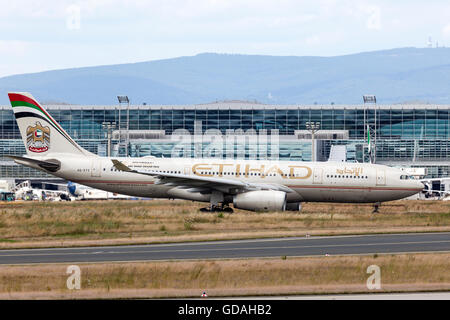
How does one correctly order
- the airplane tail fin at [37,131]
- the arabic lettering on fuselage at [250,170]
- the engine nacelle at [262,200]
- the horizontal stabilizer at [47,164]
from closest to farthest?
1. the engine nacelle at [262,200]
2. the arabic lettering on fuselage at [250,170]
3. the horizontal stabilizer at [47,164]
4. the airplane tail fin at [37,131]

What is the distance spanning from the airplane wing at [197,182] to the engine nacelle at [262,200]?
75 cm

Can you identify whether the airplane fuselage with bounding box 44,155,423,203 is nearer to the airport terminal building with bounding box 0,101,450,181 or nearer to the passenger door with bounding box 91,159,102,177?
the passenger door with bounding box 91,159,102,177

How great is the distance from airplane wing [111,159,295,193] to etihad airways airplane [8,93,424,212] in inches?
2.5

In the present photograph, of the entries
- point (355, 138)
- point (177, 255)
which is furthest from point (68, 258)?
point (355, 138)

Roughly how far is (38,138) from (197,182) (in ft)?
40.5

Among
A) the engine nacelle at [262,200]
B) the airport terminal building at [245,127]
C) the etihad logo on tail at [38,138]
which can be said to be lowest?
the engine nacelle at [262,200]

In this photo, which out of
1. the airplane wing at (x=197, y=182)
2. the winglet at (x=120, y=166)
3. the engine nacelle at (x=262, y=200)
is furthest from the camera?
the winglet at (x=120, y=166)

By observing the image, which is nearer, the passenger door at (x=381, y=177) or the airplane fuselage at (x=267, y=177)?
the airplane fuselage at (x=267, y=177)

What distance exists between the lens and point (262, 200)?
47.8 m

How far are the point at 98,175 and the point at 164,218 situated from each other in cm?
825

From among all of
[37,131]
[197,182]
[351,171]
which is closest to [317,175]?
[351,171]

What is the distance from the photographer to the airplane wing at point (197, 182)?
47.4 metres

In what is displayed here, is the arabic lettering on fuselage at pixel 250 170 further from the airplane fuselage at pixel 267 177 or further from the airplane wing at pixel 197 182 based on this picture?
the airplane wing at pixel 197 182

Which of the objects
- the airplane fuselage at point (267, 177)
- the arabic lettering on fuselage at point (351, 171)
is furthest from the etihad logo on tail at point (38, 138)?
the arabic lettering on fuselage at point (351, 171)
